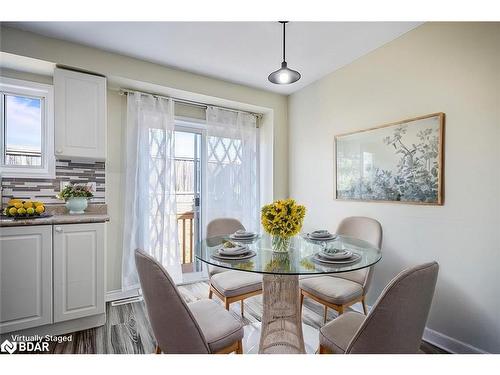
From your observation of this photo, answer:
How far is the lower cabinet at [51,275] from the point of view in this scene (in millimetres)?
1837

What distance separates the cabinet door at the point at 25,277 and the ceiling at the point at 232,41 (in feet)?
5.56

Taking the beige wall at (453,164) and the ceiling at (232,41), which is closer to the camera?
the beige wall at (453,164)

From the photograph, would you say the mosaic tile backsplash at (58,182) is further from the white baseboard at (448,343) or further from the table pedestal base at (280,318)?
the white baseboard at (448,343)

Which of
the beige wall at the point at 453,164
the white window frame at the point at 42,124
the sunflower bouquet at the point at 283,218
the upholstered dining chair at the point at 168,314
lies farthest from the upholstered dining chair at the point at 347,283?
the white window frame at the point at 42,124

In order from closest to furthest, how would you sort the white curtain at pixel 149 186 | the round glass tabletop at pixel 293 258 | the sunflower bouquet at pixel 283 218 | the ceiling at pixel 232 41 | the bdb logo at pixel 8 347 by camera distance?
the round glass tabletop at pixel 293 258 → the sunflower bouquet at pixel 283 218 → the bdb logo at pixel 8 347 → the ceiling at pixel 232 41 → the white curtain at pixel 149 186

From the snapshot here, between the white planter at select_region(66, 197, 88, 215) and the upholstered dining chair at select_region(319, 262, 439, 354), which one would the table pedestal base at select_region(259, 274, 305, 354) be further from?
the white planter at select_region(66, 197, 88, 215)

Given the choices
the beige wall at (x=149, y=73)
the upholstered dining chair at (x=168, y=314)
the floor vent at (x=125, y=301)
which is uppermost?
the beige wall at (x=149, y=73)

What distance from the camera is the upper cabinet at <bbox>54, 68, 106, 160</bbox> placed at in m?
2.21

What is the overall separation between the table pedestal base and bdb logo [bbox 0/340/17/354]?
71.9 inches

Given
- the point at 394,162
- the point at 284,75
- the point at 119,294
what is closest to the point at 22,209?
the point at 119,294

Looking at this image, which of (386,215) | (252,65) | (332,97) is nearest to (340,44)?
(332,97)

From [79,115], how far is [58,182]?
732mm
